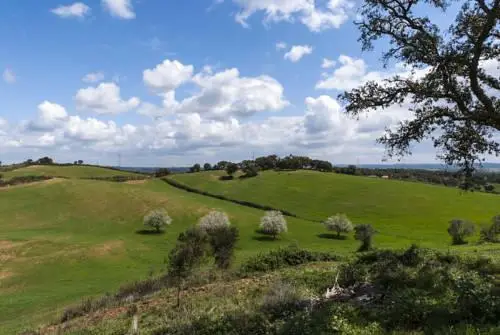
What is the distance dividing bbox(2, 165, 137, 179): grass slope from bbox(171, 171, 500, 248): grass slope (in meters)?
44.4

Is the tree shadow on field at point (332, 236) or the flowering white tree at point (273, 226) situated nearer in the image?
the tree shadow on field at point (332, 236)

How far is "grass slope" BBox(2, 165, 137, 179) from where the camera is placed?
157m

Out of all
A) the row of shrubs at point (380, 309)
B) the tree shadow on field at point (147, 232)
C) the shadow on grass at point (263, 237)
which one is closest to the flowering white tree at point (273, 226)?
the shadow on grass at point (263, 237)

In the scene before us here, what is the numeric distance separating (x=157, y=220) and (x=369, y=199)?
5502cm

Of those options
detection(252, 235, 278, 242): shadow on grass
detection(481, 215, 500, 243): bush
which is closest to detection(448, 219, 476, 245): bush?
detection(481, 215, 500, 243): bush

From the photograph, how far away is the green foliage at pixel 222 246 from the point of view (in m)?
37.5

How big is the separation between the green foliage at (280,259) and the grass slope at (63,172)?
146m

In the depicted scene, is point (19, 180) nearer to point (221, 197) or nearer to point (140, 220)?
point (140, 220)

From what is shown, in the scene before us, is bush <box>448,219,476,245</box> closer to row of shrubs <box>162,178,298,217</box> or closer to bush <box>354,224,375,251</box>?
bush <box>354,224,375,251</box>

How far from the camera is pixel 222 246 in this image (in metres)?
38.7

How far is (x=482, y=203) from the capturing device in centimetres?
10600

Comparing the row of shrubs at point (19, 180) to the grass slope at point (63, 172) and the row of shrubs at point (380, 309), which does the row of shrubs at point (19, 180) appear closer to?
the grass slope at point (63, 172)

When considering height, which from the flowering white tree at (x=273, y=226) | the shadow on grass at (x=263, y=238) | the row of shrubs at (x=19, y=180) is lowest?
the shadow on grass at (x=263, y=238)

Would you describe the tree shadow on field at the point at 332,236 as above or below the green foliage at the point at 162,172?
below
